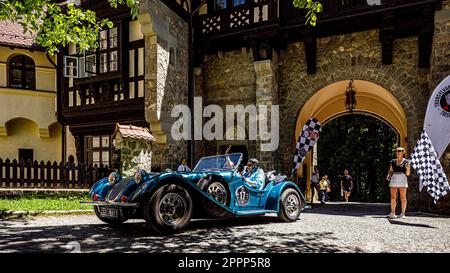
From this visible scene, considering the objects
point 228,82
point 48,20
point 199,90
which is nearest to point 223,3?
point 228,82

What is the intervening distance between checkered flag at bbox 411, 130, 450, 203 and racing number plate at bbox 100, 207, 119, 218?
6588 mm

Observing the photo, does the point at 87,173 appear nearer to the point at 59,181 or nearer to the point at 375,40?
the point at 59,181

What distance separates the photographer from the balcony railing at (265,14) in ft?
35.3

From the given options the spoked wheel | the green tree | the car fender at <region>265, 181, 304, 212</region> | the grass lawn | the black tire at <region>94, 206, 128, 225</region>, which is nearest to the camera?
the black tire at <region>94, 206, 128, 225</region>

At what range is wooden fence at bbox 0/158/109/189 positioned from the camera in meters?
11.2

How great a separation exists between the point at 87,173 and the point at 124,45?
14.9 feet

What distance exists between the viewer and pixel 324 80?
1213 cm

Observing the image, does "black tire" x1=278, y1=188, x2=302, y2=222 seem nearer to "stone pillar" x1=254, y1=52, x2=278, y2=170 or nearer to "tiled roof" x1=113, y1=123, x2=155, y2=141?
"stone pillar" x1=254, y1=52, x2=278, y2=170

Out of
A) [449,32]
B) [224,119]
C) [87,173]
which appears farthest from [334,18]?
[87,173]

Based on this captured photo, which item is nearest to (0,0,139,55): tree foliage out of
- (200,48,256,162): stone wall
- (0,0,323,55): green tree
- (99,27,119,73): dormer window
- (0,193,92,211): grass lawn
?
(0,0,323,55): green tree

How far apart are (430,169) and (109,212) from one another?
684 centimetres

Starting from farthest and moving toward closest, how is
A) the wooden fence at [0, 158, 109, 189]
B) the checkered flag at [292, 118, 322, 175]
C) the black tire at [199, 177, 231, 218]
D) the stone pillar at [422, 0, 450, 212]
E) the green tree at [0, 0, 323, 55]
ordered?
the checkered flag at [292, 118, 322, 175] → the wooden fence at [0, 158, 109, 189] → the stone pillar at [422, 0, 450, 212] → the green tree at [0, 0, 323, 55] → the black tire at [199, 177, 231, 218]

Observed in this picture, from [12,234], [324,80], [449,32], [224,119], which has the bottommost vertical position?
[12,234]

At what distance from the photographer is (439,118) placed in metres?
8.66
